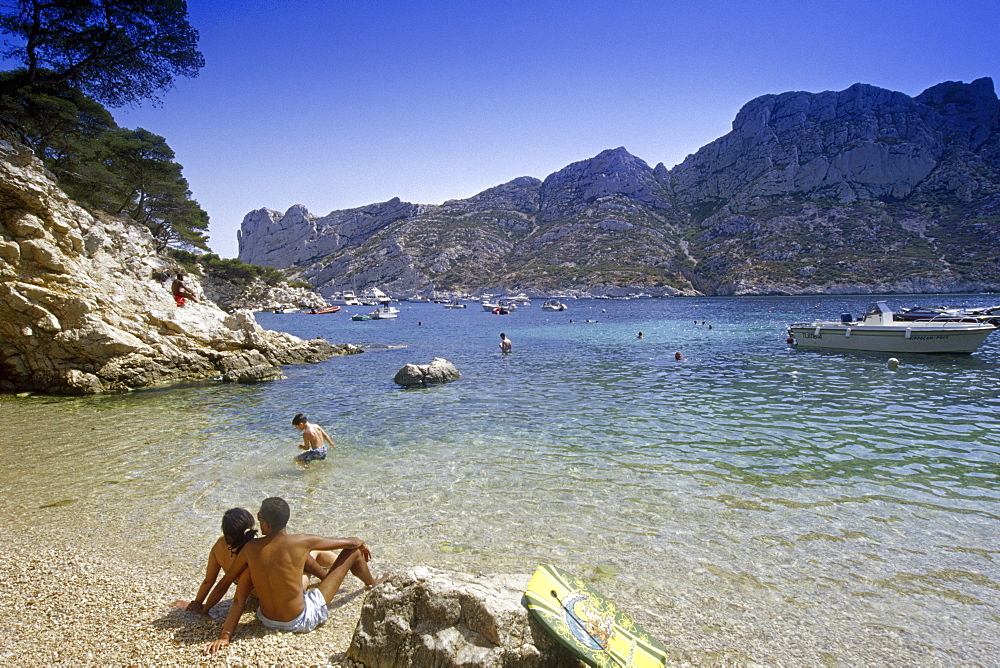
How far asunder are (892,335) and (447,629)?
2987 centimetres

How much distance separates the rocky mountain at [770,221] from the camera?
103500 millimetres

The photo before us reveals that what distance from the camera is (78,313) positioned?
1788 centimetres

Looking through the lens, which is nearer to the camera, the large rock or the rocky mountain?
the large rock

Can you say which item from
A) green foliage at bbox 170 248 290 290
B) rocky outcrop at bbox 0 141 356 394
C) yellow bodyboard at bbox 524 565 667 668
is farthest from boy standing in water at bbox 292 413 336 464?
green foliage at bbox 170 248 290 290

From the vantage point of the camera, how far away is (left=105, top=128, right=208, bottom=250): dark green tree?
36000 millimetres

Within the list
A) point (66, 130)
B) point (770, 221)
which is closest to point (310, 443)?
point (66, 130)

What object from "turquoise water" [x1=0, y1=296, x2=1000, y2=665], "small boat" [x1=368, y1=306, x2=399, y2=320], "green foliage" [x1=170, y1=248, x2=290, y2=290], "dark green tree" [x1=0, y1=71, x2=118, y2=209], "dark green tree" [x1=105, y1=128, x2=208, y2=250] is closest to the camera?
"turquoise water" [x1=0, y1=296, x2=1000, y2=665]

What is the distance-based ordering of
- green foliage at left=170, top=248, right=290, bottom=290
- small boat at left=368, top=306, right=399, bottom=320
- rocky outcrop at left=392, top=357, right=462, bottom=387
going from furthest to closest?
green foliage at left=170, top=248, right=290, bottom=290 → small boat at left=368, top=306, right=399, bottom=320 → rocky outcrop at left=392, top=357, right=462, bottom=387

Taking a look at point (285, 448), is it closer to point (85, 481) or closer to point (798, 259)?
point (85, 481)

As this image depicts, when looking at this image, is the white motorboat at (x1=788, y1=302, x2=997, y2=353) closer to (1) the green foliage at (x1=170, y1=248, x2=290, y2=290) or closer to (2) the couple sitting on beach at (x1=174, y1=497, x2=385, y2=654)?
(2) the couple sitting on beach at (x1=174, y1=497, x2=385, y2=654)

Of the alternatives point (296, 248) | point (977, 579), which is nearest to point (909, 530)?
point (977, 579)

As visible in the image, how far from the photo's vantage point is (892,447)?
34.8 ft

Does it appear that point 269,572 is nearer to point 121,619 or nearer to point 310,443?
point 121,619

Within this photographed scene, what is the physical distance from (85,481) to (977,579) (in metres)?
14.2
